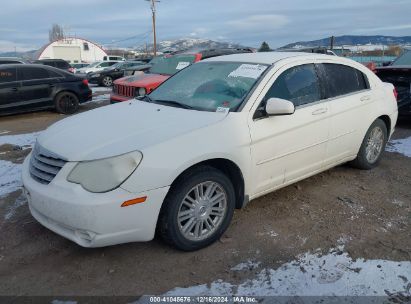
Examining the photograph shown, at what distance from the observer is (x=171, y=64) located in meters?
9.59

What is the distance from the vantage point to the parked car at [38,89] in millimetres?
10164

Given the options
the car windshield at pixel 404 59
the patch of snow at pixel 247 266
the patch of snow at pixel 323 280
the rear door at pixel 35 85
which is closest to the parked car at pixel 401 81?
the car windshield at pixel 404 59

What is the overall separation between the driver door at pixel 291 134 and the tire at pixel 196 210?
41 centimetres

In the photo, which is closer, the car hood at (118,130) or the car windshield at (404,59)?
the car hood at (118,130)

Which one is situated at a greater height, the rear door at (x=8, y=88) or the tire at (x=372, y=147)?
the rear door at (x=8, y=88)

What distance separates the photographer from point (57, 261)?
3.24 metres

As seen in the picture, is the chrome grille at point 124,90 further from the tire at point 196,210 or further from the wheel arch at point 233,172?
the tire at point 196,210

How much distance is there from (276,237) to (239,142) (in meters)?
0.96

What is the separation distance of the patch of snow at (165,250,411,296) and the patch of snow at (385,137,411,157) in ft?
12.0

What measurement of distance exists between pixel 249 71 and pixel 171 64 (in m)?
5.89

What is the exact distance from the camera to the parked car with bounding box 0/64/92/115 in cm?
1016

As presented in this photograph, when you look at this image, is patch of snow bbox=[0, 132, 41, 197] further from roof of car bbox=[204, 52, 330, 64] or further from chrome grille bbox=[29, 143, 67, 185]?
roof of car bbox=[204, 52, 330, 64]

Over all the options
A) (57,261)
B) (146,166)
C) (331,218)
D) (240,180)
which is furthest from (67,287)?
(331,218)

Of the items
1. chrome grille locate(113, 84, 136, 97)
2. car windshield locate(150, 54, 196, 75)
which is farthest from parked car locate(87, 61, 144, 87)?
chrome grille locate(113, 84, 136, 97)
